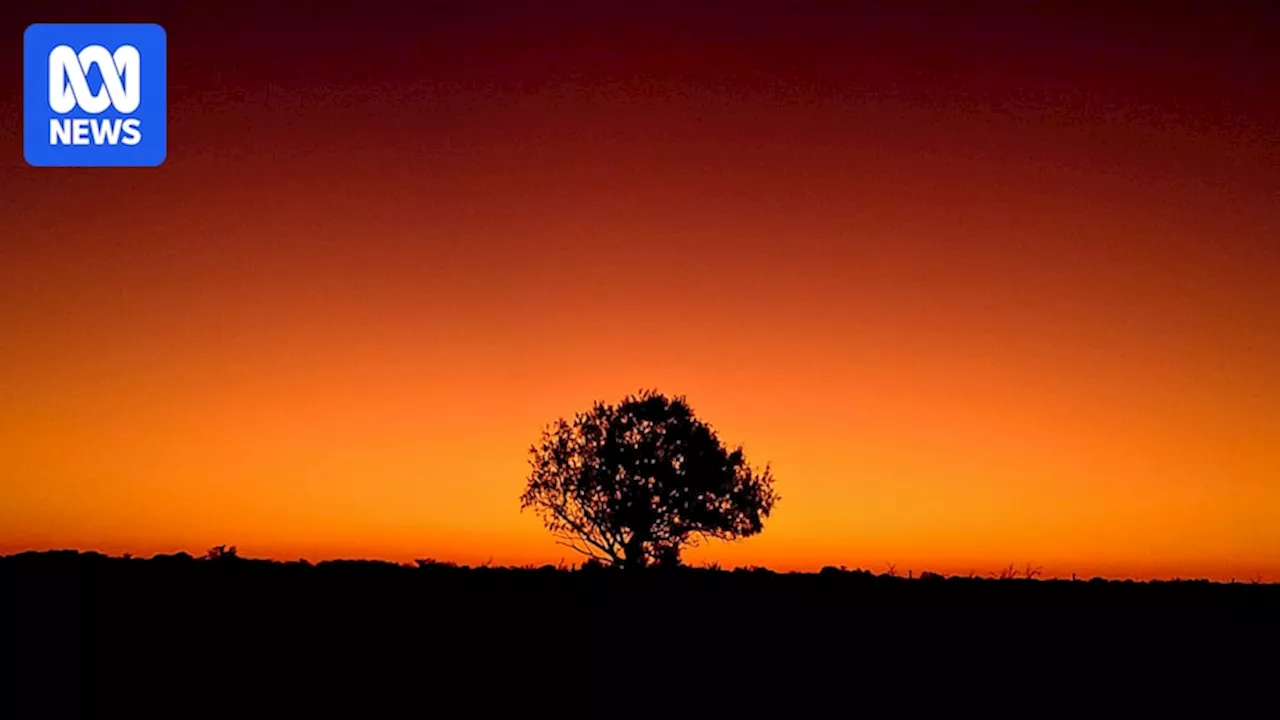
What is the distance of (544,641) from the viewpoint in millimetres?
17828

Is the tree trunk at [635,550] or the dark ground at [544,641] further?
the tree trunk at [635,550]

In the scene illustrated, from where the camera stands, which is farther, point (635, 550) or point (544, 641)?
point (635, 550)

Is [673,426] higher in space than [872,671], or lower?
higher

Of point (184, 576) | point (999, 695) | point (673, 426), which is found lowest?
point (999, 695)

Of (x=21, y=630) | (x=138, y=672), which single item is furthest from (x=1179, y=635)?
(x=21, y=630)

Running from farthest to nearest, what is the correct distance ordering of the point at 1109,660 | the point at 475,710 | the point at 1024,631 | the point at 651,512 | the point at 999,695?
the point at 651,512, the point at 1024,631, the point at 1109,660, the point at 999,695, the point at 475,710

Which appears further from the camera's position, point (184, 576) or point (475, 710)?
point (184, 576)

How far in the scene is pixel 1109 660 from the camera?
18.2 metres

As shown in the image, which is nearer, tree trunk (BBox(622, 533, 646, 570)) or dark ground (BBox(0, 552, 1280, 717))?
dark ground (BBox(0, 552, 1280, 717))

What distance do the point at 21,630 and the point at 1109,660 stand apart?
13.2 m

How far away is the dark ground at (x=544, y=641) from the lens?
14.8m

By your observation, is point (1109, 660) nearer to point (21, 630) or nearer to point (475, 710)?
point (475, 710)

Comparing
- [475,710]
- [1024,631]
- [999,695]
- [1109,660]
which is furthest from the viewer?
[1024,631]

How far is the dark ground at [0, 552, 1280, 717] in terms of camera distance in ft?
48.5
